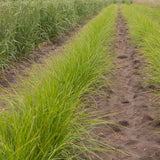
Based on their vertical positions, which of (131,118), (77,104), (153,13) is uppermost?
(153,13)

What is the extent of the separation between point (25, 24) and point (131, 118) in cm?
277

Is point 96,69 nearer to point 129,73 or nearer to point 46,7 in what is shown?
point 129,73

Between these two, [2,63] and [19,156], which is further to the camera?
[2,63]

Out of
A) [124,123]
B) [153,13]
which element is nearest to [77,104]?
[124,123]

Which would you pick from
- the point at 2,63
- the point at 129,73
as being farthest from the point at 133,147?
the point at 2,63

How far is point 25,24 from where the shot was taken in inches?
169

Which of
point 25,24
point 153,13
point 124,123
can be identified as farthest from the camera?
point 153,13

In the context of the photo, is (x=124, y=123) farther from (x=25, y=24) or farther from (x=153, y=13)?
(x=153, y=13)

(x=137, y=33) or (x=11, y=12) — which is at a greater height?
(x=11, y=12)

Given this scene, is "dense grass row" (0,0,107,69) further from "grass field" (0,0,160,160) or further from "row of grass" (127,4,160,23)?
"row of grass" (127,4,160,23)

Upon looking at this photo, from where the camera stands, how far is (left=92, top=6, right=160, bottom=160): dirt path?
6.05ft

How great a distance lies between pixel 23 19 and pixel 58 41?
6.10 feet

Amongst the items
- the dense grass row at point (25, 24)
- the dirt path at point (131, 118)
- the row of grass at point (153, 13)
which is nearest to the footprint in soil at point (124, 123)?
the dirt path at point (131, 118)

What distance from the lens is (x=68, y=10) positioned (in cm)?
678
